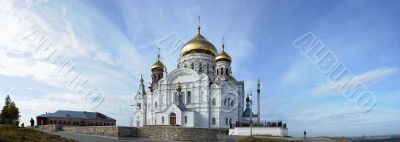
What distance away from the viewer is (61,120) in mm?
55844

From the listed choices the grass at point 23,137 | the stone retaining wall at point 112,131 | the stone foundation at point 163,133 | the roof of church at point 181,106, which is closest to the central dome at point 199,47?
the roof of church at point 181,106

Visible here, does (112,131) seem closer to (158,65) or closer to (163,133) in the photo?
(163,133)

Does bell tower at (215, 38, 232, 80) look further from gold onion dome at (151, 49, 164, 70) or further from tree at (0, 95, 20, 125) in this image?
tree at (0, 95, 20, 125)

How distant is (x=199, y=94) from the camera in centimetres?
4384

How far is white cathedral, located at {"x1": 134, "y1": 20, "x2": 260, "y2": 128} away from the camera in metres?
42.3

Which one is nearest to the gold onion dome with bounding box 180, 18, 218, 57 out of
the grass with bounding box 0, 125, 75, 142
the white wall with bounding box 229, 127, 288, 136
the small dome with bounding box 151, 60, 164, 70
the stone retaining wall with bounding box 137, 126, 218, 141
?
the small dome with bounding box 151, 60, 164, 70

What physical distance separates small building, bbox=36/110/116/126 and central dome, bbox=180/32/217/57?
22189 mm

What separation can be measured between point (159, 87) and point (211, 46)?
10.4 metres

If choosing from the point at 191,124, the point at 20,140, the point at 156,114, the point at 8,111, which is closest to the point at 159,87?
the point at 156,114

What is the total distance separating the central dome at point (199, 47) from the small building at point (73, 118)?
22.2 m

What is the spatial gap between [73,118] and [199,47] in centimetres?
→ 2765

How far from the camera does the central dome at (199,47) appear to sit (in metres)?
48.8

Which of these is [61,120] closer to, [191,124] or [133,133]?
[191,124]

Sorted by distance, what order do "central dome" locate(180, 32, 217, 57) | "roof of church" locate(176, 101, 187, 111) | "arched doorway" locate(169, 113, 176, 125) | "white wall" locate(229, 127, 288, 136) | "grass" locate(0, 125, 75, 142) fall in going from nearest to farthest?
"grass" locate(0, 125, 75, 142) → "white wall" locate(229, 127, 288, 136) → "arched doorway" locate(169, 113, 176, 125) → "roof of church" locate(176, 101, 187, 111) → "central dome" locate(180, 32, 217, 57)
